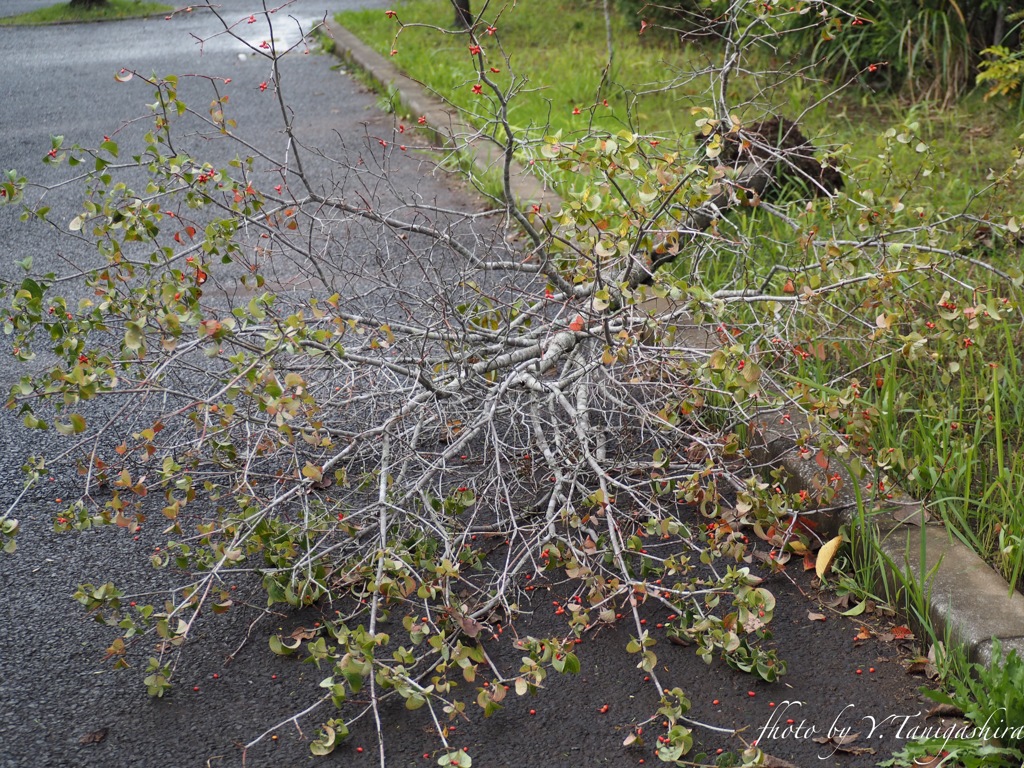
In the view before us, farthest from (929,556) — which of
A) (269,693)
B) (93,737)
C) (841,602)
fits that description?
(93,737)

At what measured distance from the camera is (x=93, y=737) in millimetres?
2340

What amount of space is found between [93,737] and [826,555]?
74.4 inches

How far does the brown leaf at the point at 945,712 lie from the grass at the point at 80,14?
16085 millimetres

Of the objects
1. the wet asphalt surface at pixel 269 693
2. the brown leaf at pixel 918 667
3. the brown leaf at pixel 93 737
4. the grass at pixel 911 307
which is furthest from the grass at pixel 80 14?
the brown leaf at pixel 918 667

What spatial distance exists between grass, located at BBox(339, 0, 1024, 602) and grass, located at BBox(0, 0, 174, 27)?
32.1 feet

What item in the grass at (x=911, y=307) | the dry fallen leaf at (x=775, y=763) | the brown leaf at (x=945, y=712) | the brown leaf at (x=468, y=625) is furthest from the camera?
the grass at (x=911, y=307)

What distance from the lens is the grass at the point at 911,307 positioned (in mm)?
2871

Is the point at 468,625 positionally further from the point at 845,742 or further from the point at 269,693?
the point at 845,742

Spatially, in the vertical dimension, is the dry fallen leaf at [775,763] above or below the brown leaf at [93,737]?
above

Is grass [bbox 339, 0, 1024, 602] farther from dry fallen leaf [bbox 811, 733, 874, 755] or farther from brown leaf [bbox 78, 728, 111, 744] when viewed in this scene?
brown leaf [bbox 78, 728, 111, 744]

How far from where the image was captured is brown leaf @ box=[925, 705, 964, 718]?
2326 millimetres

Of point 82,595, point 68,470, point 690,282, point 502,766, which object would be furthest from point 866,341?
point 68,470

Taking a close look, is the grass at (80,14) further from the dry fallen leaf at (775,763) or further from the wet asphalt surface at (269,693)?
the dry fallen leaf at (775,763)

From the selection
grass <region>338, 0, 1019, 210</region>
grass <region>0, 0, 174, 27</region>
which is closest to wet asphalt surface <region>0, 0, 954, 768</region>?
grass <region>338, 0, 1019, 210</region>
